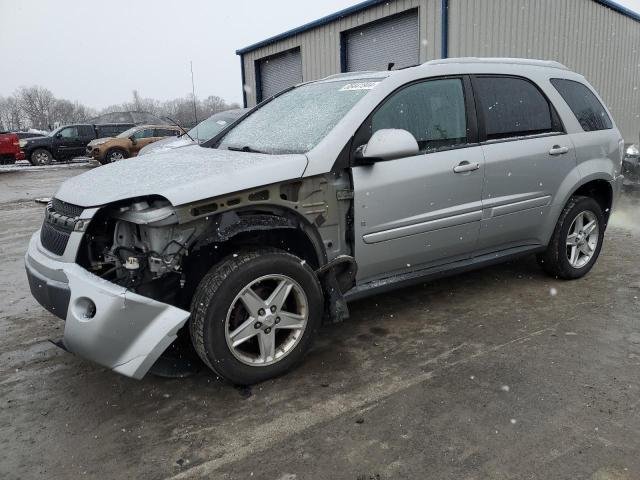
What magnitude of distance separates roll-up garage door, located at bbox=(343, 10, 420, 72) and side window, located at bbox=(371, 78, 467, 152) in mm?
7950

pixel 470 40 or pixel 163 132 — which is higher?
pixel 470 40

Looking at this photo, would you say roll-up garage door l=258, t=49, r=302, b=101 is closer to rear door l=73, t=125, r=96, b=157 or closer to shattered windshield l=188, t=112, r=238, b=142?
shattered windshield l=188, t=112, r=238, b=142

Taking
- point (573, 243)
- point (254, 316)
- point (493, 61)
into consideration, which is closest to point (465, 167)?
point (493, 61)

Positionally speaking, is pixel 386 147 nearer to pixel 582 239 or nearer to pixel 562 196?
pixel 562 196

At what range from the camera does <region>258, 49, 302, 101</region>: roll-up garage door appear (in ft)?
52.3

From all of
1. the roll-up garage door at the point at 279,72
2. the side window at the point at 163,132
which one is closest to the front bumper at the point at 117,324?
the roll-up garage door at the point at 279,72

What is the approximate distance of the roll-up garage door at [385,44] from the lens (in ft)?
38.9

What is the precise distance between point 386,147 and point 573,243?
2.40m

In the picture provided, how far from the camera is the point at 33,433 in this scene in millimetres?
2539

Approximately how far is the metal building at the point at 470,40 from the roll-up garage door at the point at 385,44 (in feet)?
0.07

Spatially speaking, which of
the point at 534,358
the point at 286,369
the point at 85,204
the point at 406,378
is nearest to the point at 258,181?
the point at 85,204

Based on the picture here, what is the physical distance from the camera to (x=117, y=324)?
2.45 meters

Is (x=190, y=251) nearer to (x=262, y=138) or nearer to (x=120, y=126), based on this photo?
(x=262, y=138)

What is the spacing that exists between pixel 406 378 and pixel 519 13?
10.4 m
